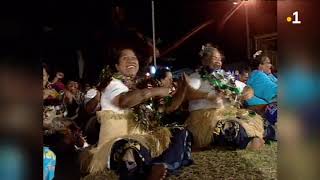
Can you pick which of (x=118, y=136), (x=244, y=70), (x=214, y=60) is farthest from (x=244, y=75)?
(x=118, y=136)

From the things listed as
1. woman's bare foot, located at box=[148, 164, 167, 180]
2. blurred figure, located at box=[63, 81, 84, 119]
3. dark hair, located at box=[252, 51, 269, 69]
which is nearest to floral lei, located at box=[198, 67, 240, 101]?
dark hair, located at box=[252, 51, 269, 69]

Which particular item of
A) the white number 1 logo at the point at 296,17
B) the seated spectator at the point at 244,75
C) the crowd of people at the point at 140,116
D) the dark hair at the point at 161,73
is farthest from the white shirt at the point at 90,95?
the white number 1 logo at the point at 296,17

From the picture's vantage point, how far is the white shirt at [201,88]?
5.73 ft

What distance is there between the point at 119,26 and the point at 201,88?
16.1 inches

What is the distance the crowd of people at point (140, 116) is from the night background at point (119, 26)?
45 millimetres

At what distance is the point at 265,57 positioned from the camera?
5.66ft

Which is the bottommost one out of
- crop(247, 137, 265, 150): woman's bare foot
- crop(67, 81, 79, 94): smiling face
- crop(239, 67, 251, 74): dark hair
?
crop(247, 137, 265, 150): woman's bare foot

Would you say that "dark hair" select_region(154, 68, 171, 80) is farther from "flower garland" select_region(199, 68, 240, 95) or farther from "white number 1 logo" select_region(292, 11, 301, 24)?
"white number 1 logo" select_region(292, 11, 301, 24)

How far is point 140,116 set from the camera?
172cm

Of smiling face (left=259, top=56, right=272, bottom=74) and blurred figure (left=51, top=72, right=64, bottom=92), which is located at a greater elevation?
smiling face (left=259, top=56, right=272, bottom=74)

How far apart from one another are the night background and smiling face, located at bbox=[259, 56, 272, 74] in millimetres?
106

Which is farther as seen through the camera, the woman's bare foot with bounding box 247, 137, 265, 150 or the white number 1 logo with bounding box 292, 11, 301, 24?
the woman's bare foot with bounding box 247, 137, 265, 150

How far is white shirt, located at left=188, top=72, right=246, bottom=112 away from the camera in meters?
1.75

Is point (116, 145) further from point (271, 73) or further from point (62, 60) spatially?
point (271, 73)
